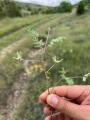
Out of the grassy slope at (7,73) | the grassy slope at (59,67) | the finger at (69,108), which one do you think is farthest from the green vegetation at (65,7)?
the finger at (69,108)

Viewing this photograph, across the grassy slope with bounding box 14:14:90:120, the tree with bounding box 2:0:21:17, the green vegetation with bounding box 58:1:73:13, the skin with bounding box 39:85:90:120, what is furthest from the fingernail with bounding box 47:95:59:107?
the green vegetation with bounding box 58:1:73:13

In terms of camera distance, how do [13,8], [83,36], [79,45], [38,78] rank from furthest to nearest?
[13,8] → [83,36] → [79,45] → [38,78]

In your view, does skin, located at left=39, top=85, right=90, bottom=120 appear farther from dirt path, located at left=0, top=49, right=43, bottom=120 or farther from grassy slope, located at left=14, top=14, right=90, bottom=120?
dirt path, located at left=0, top=49, right=43, bottom=120

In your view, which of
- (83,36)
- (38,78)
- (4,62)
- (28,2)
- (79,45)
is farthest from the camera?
(28,2)

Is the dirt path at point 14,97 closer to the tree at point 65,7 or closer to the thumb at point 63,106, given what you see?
the thumb at point 63,106

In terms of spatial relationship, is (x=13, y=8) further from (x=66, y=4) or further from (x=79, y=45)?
(x=79, y=45)

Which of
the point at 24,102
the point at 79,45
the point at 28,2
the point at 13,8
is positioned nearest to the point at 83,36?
the point at 79,45

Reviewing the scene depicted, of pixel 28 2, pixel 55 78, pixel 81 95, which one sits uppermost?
pixel 81 95

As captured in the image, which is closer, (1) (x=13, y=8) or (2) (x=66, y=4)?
(1) (x=13, y=8)
